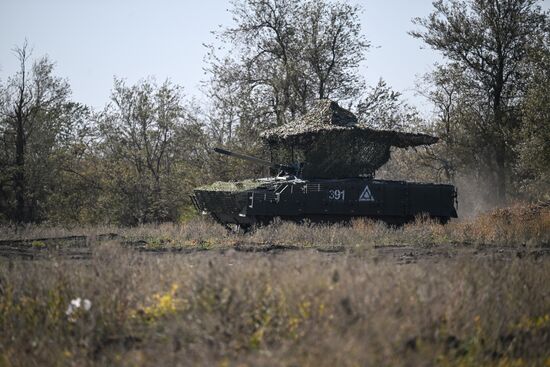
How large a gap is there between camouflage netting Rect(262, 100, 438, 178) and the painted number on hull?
6.54 ft

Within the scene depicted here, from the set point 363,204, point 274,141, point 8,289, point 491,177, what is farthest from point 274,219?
point 491,177

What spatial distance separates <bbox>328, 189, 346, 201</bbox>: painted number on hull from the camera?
19062 millimetres

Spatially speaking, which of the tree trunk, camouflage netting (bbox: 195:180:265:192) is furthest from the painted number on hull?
the tree trunk

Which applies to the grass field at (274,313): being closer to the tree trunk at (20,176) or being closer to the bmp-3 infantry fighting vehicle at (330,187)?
the bmp-3 infantry fighting vehicle at (330,187)

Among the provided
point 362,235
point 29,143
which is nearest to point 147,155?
point 29,143

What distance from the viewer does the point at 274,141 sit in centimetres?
2356

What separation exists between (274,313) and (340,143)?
603 inches

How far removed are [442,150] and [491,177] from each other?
2897 millimetres

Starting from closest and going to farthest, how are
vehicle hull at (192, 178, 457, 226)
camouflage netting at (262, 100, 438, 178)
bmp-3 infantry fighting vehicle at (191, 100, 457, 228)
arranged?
vehicle hull at (192, 178, 457, 226), bmp-3 infantry fighting vehicle at (191, 100, 457, 228), camouflage netting at (262, 100, 438, 178)

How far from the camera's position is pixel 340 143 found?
21312 millimetres

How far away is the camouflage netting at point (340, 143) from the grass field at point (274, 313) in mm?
12812

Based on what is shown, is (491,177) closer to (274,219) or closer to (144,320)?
(274,219)

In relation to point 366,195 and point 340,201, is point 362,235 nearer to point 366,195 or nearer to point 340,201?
point 340,201

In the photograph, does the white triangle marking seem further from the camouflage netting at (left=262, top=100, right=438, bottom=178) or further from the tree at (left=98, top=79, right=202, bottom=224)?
the tree at (left=98, top=79, right=202, bottom=224)
